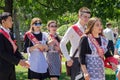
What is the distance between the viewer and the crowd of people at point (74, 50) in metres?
6.41

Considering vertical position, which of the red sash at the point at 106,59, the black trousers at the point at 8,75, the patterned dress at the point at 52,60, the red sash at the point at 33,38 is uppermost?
the red sash at the point at 106,59

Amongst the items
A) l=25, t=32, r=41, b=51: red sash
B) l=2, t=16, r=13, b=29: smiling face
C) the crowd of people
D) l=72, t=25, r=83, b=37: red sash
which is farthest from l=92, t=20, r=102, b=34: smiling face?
l=25, t=32, r=41, b=51: red sash

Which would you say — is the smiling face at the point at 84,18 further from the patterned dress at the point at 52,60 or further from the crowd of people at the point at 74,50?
the patterned dress at the point at 52,60

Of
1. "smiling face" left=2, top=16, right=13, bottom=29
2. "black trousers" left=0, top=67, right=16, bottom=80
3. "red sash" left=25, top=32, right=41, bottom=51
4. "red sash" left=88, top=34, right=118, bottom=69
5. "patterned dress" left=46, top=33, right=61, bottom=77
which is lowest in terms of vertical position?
"patterned dress" left=46, top=33, right=61, bottom=77

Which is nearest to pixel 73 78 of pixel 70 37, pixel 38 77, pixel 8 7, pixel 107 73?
pixel 70 37

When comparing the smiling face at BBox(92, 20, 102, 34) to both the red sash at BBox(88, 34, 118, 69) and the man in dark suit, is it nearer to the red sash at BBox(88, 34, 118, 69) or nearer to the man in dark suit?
the red sash at BBox(88, 34, 118, 69)

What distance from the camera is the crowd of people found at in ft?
21.0

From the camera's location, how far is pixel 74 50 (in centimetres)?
742

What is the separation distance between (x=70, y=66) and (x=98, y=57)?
107 centimetres

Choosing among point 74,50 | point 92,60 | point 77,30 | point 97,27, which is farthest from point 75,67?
point 97,27

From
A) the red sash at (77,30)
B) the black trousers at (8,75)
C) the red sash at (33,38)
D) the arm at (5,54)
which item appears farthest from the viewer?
the red sash at (33,38)

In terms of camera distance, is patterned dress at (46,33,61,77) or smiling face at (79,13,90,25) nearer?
smiling face at (79,13,90,25)

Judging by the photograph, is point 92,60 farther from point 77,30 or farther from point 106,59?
point 77,30

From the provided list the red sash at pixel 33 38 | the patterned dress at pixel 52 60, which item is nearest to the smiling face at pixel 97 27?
the red sash at pixel 33 38
